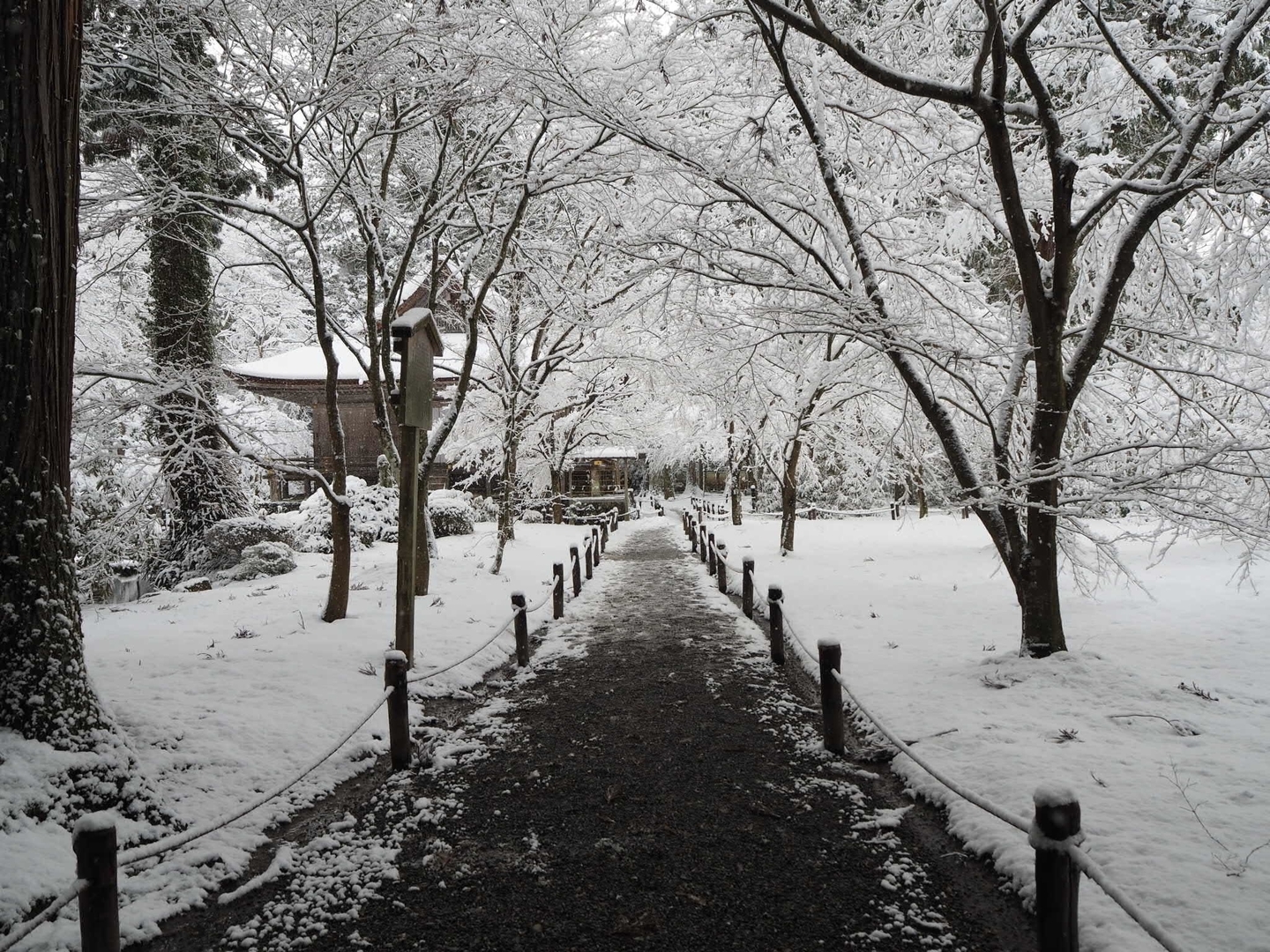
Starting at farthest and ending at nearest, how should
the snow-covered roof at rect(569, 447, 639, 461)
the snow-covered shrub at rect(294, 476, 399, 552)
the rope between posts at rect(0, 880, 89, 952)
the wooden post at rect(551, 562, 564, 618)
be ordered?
the snow-covered roof at rect(569, 447, 639, 461) < the snow-covered shrub at rect(294, 476, 399, 552) < the wooden post at rect(551, 562, 564, 618) < the rope between posts at rect(0, 880, 89, 952)

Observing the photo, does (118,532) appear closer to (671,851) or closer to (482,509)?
(671,851)

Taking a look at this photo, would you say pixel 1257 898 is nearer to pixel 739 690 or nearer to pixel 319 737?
pixel 739 690

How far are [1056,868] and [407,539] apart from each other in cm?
571

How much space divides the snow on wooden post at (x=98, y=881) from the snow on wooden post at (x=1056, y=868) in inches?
128

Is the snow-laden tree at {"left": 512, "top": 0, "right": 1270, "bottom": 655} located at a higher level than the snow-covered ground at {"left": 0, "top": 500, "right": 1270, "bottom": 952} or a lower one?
higher

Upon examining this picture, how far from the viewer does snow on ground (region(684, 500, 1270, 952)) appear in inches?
114

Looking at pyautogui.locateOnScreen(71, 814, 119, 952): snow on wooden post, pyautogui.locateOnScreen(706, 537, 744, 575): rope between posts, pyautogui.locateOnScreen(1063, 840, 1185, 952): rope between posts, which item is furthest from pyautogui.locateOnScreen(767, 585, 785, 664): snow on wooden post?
pyautogui.locateOnScreen(71, 814, 119, 952): snow on wooden post

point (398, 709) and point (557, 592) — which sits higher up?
point (398, 709)

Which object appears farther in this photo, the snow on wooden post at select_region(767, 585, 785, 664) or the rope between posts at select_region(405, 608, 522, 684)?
the snow on wooden post at select_region(767, 585, 785, 664)

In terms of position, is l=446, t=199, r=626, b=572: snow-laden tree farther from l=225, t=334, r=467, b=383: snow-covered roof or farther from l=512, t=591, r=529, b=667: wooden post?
l=225, t=334, r=467, b=383: snow-covered roof

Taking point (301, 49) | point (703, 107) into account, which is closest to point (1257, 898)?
point (703, 107)

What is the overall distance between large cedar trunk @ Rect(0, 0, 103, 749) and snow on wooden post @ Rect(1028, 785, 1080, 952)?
4779mm

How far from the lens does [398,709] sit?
4.73m

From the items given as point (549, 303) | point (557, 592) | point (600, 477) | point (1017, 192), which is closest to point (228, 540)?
point (557, 592)
